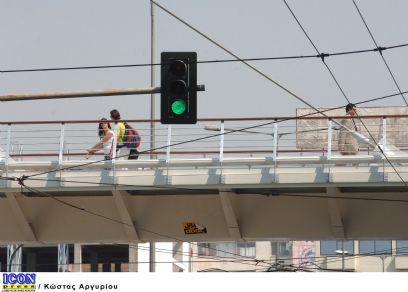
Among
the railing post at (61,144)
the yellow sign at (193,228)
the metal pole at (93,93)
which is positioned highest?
the railing post at (61,144)

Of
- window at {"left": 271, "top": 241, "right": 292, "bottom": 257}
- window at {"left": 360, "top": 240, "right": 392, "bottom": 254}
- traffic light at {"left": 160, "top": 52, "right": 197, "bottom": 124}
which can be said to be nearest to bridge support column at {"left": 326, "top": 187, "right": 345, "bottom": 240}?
traffic light at {"left": 160, "top": 52, "right": 197, "bottom": 124}

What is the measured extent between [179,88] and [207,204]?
10.2 m

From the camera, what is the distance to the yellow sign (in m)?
28.8

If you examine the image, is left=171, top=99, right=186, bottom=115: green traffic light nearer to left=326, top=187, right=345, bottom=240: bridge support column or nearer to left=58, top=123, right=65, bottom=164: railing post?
left=326, top=187, right=345, bottom=240: bridge support column

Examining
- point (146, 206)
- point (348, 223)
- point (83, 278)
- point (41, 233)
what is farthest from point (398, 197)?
point (83, 278)

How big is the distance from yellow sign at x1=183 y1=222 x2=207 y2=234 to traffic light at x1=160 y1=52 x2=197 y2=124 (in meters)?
10.2

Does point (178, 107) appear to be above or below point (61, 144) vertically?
below

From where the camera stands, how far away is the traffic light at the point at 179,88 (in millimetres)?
18781

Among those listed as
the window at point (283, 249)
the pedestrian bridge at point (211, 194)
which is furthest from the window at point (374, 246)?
the pedestrian bridge at point (211, 194)

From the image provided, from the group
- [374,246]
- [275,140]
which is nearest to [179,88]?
[275,140]

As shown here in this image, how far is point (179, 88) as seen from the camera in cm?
1878

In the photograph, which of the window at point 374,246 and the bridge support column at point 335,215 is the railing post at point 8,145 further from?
the window at point 374,246

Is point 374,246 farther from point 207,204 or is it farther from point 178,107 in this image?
point 178,107

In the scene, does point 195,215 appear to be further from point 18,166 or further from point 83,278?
point 83,278
